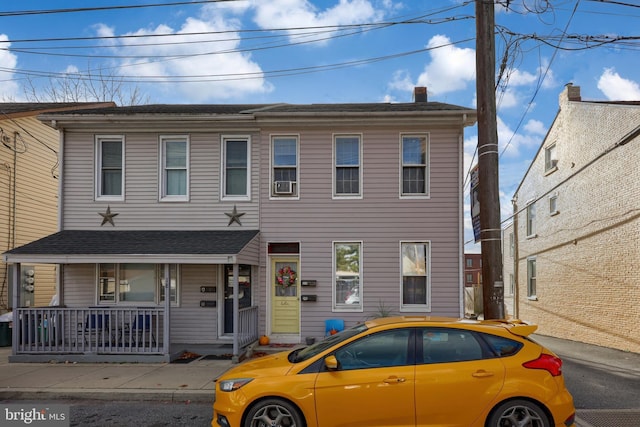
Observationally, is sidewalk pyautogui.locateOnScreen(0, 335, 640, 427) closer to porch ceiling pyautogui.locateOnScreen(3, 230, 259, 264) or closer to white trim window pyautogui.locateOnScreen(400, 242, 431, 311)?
porch ceiling pyautogui.locateOnScreen(3, 230, 259, 264)

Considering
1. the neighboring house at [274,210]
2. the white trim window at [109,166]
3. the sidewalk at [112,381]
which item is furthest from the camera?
the white trim window at [109,166]

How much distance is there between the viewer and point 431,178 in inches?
437

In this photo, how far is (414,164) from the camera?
1122 centimetres

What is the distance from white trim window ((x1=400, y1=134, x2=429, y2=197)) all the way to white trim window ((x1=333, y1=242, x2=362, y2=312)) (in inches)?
74.5

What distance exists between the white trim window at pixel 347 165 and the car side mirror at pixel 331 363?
22.1 feet

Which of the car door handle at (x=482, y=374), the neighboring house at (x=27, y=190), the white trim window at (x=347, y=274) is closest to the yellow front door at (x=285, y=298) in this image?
the white trim window at (x=347, y=274)

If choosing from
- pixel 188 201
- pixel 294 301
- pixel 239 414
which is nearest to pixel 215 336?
pixel 294 301

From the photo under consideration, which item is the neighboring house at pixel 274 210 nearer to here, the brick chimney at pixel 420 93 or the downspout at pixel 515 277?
the brick chimney at pixel 420 93

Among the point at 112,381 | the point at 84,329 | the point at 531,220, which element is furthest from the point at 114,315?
the point at 531,220

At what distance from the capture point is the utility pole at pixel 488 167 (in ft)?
21.1

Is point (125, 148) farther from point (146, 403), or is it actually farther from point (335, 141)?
point (146, 403)

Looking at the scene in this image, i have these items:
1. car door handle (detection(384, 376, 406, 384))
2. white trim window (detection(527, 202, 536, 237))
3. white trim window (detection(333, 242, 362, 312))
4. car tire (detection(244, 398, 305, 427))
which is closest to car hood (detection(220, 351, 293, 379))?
car tire (detection(244, 398, 305, 427))

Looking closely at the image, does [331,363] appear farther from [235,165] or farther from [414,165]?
[235,165]

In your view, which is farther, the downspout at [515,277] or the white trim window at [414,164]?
the downspout at [515,277]
